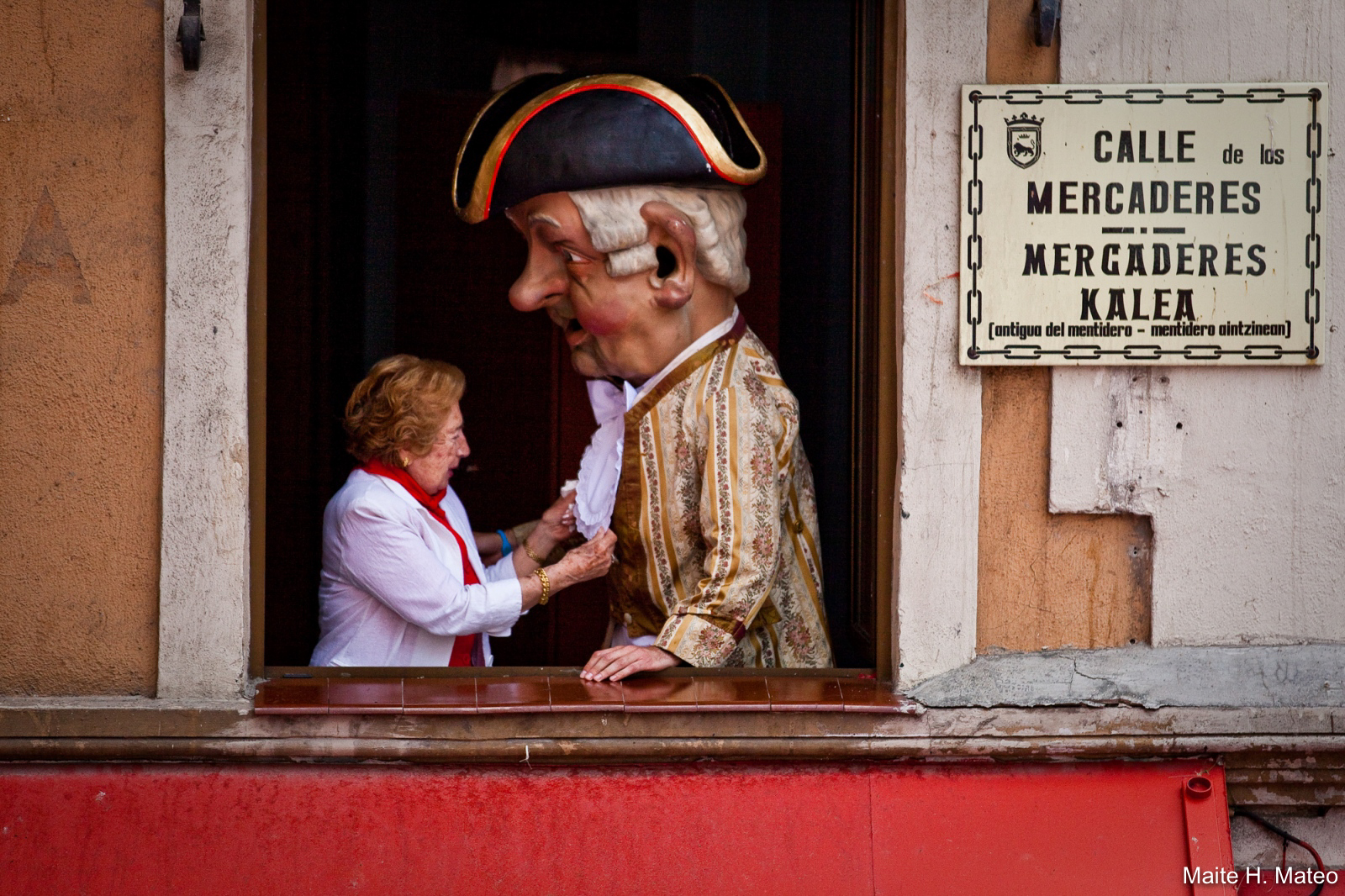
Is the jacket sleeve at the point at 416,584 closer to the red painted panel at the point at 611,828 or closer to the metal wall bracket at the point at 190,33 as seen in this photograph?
the red painted panel at the point at 611,828

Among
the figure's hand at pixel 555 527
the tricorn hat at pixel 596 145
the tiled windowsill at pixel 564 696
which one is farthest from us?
the figure's hand at pixel 555 527

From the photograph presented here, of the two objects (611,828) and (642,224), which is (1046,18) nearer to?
(642,224)

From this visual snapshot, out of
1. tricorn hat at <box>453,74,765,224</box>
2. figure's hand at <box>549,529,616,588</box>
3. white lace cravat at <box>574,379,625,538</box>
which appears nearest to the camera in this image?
tricorn hat at <box>453,74,765,224</box>

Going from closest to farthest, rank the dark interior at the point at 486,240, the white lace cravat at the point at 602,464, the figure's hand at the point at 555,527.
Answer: the white lace cravat at the point at 602,464
the figure's hand at the point at 555,527
the dark interior at the point at 486,240

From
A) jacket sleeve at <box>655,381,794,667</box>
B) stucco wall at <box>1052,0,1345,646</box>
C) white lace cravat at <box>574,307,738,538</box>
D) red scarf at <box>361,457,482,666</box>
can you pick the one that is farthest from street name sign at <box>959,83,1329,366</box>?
red scarf at <box>361,457,482,666</box>

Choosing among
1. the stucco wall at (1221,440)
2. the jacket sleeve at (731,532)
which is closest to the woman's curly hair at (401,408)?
the jacket sleeve at (731,532)

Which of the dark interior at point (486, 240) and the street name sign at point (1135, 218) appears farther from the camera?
the dark interior at point (486, 240)

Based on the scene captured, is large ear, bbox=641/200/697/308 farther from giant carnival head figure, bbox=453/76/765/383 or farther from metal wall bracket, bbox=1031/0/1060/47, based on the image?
metal wall bracket, bbox=1031/0/1060/47

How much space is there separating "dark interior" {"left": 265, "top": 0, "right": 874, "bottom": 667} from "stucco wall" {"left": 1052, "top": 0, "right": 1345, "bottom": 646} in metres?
1.06

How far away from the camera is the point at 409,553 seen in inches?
130

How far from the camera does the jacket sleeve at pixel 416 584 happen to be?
3291mm

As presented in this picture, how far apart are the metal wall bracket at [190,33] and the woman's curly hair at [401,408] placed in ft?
3.21

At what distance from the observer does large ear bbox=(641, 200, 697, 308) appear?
3283 mm

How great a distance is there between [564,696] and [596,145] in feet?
4.45
